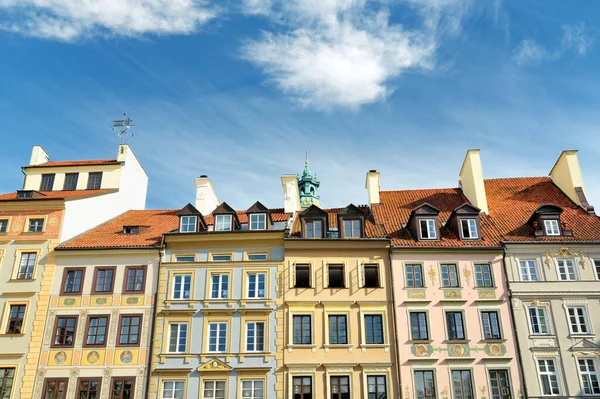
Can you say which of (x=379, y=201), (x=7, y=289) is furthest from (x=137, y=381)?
(x=379, y=201)

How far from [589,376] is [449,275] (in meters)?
8.31

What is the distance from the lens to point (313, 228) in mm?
32750

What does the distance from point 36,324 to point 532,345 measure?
26.0m

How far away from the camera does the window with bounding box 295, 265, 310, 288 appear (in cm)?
3105

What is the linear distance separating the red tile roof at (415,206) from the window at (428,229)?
448mm

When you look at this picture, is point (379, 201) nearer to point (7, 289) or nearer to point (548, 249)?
point (548, 249)

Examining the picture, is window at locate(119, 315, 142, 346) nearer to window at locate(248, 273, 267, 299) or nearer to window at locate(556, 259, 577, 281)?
window at locate(248, 273, 267, 299)

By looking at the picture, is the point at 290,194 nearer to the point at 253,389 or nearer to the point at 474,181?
the point at 474,181

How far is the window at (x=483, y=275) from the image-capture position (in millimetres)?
30812

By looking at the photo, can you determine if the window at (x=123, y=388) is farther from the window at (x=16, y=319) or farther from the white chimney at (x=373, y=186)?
the white chimney at (x=373, y=186)

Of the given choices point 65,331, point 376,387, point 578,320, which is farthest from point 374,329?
point 65,331

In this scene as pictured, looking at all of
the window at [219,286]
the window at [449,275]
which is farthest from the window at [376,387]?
the window at [219,286]

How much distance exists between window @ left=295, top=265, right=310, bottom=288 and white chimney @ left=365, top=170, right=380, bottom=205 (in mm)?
8384

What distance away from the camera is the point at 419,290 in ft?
100
